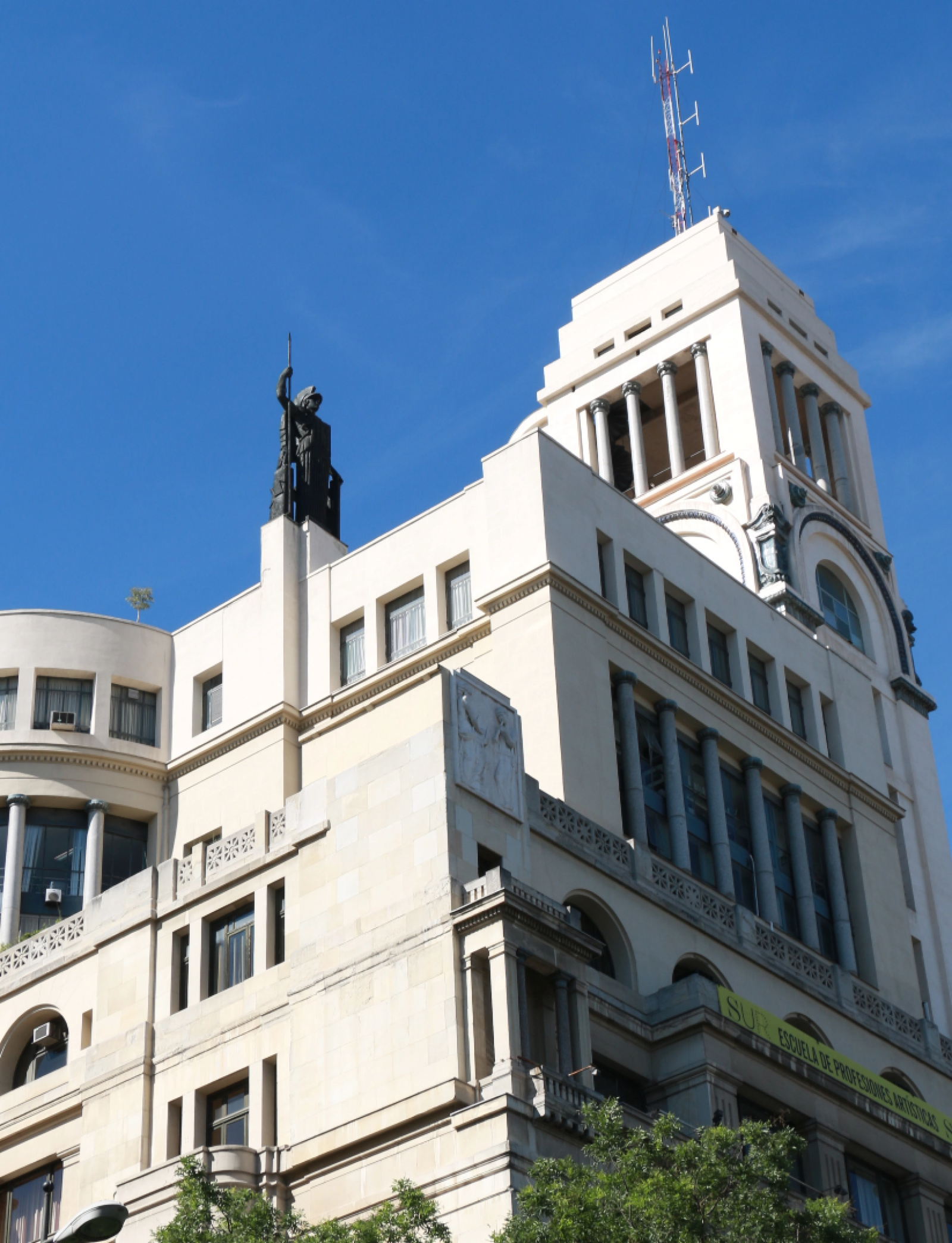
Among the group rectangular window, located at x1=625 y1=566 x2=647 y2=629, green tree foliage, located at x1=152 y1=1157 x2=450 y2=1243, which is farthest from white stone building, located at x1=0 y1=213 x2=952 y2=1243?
green tree foliage, located at x1=152 y1=1157 x2=450 y2=1243

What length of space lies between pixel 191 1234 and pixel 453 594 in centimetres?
2626

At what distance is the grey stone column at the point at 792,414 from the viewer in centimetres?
7950

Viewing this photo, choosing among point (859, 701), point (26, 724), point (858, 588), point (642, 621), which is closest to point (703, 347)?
point (858, 588)

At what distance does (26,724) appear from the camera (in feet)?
210

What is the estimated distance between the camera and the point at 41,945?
2095 inches

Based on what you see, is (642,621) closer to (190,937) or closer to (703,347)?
(190,937)

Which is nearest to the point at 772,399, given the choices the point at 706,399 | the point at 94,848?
the point at 706,399

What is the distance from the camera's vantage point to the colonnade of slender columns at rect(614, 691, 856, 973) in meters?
55.7

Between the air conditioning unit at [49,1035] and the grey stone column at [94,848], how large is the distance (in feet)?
30.2

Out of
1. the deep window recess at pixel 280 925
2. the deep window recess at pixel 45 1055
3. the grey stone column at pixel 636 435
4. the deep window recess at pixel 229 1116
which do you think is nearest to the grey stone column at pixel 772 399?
the grey stone column at pixel 636 435

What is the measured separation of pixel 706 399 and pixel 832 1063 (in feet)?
109

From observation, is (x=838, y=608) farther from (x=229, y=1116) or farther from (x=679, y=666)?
(x=229, y=1116)

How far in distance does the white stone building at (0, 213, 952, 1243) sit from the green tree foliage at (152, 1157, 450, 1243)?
352 centimetres

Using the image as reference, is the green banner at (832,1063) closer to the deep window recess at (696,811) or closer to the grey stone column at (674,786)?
the grey stone column at (674,786)
